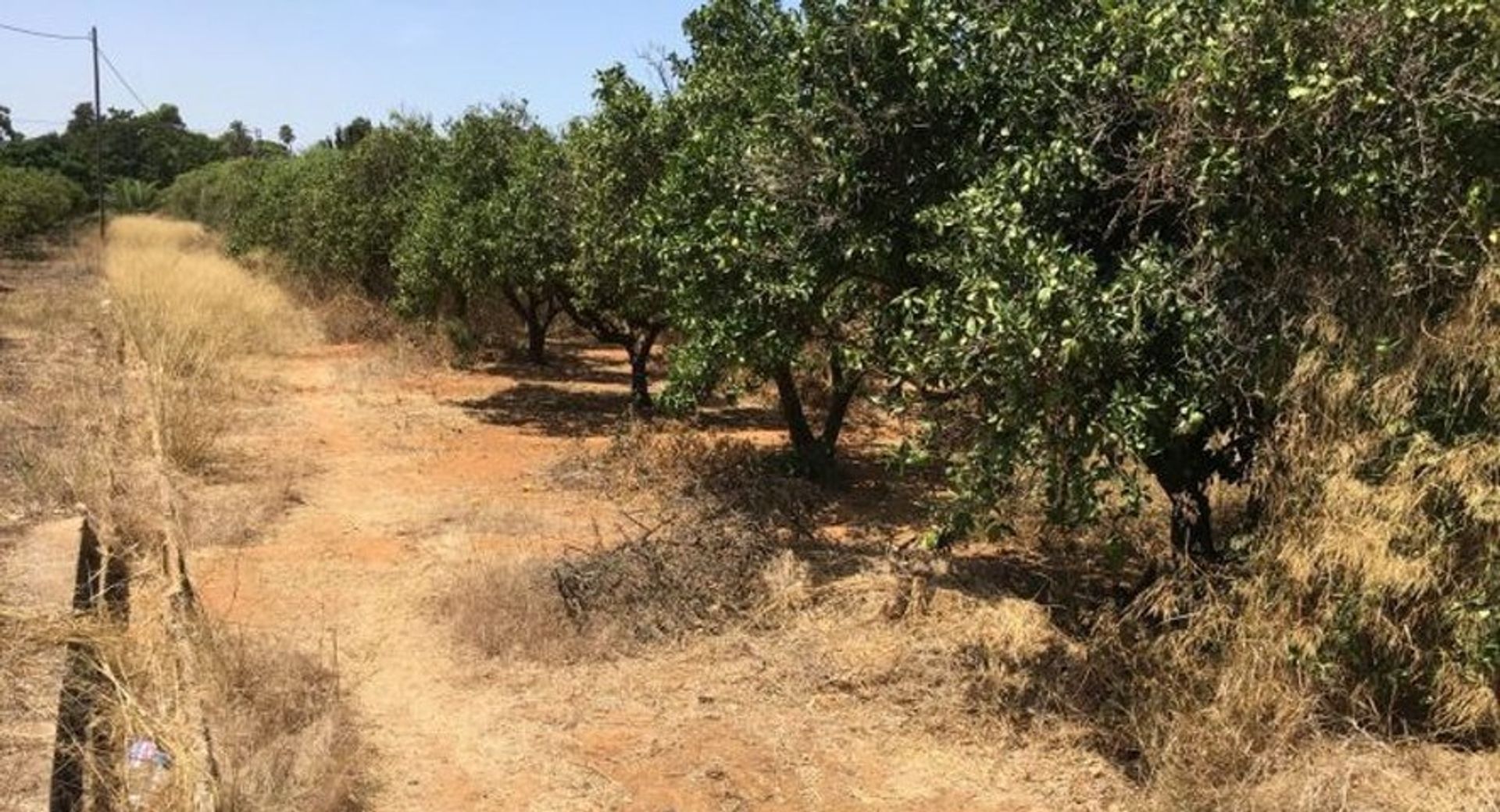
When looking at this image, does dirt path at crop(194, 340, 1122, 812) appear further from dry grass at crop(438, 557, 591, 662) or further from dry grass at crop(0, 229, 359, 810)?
dry grass at crop(0, 229, 359, 810)

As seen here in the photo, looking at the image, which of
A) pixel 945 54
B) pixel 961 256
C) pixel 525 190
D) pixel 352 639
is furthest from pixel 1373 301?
pixel 525 190

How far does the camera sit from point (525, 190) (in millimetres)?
13633

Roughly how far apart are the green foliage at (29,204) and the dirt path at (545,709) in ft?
106

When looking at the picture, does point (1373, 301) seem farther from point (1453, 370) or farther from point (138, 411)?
point (138, 411)

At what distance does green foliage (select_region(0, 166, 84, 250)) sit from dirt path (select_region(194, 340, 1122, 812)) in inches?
1272

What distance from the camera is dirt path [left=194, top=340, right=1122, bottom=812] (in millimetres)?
5199

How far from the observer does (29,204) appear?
37.8 meters

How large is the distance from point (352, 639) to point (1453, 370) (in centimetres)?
591

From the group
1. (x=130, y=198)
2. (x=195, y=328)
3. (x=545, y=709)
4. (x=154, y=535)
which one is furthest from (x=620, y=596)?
(x=130, y=198)

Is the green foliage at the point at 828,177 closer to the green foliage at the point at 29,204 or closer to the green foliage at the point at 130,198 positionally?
the green foliage at the point at 29,204

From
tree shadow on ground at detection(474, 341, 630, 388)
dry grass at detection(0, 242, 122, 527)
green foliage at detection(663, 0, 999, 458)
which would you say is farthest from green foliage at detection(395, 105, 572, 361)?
green foliage at detection(663, 0, 999, 458)

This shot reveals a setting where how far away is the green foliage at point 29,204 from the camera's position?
3547 centimetres

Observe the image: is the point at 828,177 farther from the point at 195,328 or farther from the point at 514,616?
the point at 195,328

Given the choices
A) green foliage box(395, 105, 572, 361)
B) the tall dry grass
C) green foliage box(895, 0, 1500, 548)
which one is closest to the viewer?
green foliage box(895, 0, 1500, 548)
